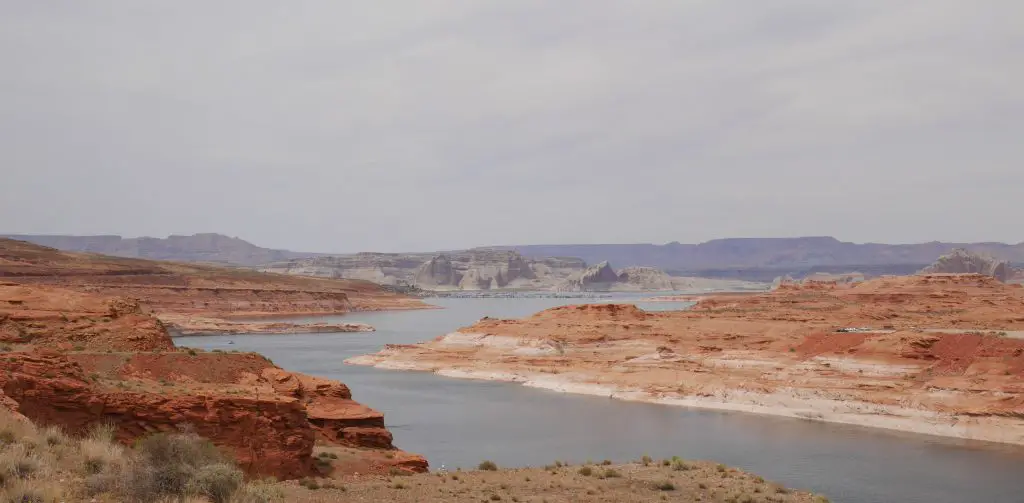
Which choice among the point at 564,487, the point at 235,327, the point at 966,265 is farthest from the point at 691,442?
the point at 966,265

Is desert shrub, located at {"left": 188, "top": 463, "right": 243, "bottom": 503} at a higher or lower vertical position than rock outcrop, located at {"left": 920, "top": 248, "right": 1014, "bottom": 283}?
lower

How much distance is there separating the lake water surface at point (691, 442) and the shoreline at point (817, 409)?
0.80m

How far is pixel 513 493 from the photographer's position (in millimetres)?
16328

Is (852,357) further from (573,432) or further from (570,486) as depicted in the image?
(570,486)

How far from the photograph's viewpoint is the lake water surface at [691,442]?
79.0 feet

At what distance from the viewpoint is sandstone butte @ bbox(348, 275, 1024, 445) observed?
110 feet

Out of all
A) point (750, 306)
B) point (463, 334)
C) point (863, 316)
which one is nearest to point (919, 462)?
point (863, 316)

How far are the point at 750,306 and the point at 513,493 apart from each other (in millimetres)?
62627

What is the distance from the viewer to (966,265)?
427 ft

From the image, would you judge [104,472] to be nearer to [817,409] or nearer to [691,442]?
[691,442]

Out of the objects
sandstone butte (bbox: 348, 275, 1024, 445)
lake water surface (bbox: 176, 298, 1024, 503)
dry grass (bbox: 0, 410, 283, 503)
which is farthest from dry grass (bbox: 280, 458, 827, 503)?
sandstone butte (bbox: 348, 275, 1024, 445)

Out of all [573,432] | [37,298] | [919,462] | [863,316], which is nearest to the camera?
[37,298]

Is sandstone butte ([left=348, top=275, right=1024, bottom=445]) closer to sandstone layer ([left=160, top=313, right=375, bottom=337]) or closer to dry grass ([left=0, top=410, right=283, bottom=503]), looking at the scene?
sandstone layer ([left=160, top=313, right=375, bottom=337])

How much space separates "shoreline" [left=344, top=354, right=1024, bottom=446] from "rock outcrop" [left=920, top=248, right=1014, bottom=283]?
10170 cm
